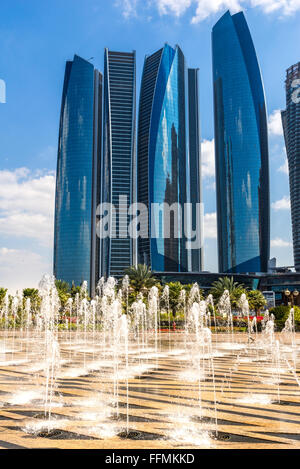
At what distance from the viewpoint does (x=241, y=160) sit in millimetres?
141500

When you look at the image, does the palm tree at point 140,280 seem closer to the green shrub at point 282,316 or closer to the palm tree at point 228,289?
the palm tree at point 228,289

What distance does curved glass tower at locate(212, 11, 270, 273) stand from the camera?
139375 millimetres

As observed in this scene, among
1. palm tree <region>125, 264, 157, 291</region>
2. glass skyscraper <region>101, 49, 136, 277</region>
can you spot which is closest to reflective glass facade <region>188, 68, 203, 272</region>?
glass skyscraper <region>101, 49, 136, 277</region>

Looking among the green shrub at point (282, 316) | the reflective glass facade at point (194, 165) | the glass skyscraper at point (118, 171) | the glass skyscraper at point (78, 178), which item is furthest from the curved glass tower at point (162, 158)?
the green shrub at point (282, 316)

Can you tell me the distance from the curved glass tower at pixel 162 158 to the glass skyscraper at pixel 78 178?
18403mm

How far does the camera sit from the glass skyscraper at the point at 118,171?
5522 inches

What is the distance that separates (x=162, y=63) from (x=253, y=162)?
2112 inches

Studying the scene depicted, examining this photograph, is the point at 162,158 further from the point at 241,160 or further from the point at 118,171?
the point at 241,160

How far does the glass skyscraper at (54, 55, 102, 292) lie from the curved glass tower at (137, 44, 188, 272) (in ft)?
60.4

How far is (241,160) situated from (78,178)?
61.6 meters
